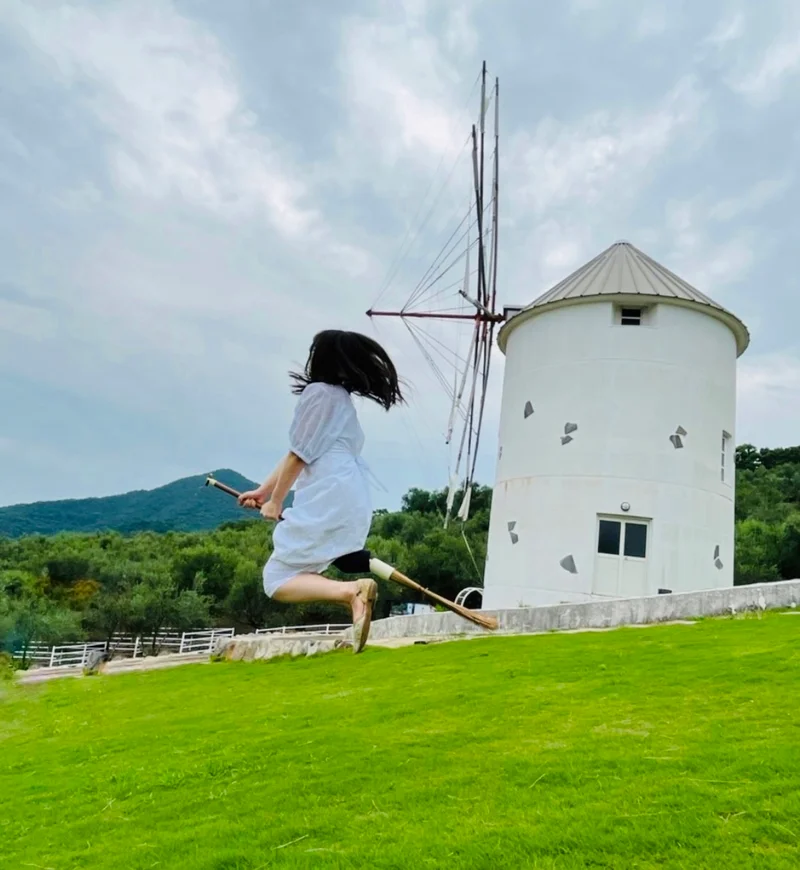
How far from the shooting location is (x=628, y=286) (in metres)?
18.6

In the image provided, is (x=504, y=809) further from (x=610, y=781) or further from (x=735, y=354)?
(x=735, y=354)

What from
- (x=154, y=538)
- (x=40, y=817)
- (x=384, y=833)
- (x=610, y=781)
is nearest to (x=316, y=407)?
(x=384, y=833)

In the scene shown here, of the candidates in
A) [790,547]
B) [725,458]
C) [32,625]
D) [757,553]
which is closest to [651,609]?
[725,458]

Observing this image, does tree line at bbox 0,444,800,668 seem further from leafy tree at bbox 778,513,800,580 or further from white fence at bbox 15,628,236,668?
white fence at bbox 15,628,236,668

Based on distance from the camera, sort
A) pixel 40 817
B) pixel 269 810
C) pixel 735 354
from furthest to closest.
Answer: pixel 735 354 → pixel 40 817 → pixel 269 810

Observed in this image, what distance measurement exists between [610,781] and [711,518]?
15146mm

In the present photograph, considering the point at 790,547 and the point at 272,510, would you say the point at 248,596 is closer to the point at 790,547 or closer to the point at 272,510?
the point at 790,547

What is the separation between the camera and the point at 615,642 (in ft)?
33.7

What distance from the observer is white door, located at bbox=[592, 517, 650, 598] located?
1695cm

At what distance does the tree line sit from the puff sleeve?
27091 mm

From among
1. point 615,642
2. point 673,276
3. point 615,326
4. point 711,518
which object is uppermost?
point 673,276

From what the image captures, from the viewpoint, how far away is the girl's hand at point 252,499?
3049 mm

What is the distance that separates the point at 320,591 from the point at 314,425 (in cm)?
62

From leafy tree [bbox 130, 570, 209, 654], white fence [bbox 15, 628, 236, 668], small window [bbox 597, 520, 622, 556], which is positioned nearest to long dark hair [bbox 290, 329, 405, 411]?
small window [bbox 597, 520, 622, 556]
